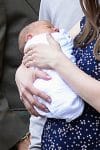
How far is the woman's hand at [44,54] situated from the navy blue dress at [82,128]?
0.26 feet

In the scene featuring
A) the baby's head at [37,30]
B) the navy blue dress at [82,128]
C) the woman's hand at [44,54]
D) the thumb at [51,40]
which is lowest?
the navy blue dress at [82,128]

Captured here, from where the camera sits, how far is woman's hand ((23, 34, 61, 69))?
1665mm

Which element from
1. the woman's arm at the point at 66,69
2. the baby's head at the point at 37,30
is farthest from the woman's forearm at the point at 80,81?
the baby's head at the point at 37,30

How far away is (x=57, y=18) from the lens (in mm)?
2078

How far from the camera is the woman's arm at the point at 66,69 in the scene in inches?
61.4

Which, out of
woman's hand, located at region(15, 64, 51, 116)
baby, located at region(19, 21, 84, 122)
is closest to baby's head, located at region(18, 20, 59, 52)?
baby, located at region(19, 21, 84, 122)

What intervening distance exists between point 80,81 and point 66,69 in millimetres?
65

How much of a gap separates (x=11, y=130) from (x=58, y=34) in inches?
33.2

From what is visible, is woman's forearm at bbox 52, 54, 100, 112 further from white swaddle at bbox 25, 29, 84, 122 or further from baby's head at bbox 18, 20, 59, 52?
baby's head at bbox 18, 20, 59, 52

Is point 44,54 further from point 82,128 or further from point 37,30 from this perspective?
point 82,128

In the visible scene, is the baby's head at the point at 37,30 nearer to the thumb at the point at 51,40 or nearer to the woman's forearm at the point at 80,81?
the thumb at the point at 51,40

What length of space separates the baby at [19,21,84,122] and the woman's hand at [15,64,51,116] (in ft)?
0.05

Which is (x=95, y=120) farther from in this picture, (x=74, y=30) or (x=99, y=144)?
(x=74, y=30)

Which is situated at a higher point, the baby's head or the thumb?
the baby's head
